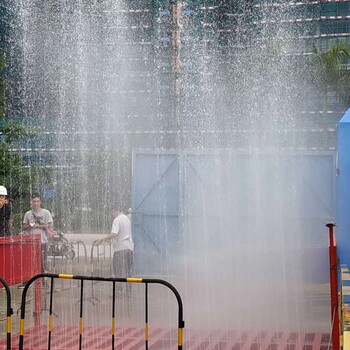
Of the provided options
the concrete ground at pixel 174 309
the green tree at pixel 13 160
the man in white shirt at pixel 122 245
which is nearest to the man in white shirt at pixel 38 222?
the concrete ground at pixel 174 309

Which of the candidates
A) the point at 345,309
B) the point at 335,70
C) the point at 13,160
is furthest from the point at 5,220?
the point at 335,70

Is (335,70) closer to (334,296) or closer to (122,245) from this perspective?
(122,245)

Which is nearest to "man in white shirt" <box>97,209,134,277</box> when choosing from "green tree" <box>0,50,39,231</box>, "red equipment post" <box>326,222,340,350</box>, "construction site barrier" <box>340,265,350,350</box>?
"construction site barrier" <box>340,265,350,350</box>

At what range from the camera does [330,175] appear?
36.2 feet

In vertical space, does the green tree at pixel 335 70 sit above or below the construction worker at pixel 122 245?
above

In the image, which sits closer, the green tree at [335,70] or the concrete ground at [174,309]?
the concrete ground at [174,309]

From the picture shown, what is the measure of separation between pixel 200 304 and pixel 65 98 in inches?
435

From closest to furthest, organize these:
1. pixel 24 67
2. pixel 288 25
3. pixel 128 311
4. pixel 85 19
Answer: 1. pixel 128 311
2. pixel 85 19
3. pixel 24 67
4. pixel 288 25

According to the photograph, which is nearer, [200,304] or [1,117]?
[200,304]

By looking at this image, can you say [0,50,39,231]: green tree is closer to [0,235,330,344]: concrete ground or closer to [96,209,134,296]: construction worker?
[0,235,330,344]: concrete ground

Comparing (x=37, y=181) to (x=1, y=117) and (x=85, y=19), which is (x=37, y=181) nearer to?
(x=1, y=117)

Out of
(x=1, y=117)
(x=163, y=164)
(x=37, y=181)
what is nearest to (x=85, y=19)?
(x=1, y=117)

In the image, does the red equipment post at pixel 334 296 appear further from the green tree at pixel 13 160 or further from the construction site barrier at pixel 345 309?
the green tree at pixel 13 160

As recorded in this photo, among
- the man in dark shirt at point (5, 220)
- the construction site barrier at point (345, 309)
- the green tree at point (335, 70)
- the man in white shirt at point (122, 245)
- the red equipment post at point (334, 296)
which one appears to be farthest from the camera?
the green tree at point (335, 70)
